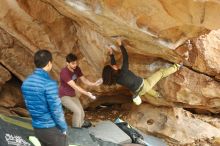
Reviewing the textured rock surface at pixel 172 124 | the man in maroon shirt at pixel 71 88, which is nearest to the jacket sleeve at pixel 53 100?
the man in maroon shirt at pixel 71 88

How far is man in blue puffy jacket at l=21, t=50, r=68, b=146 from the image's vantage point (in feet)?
21.0

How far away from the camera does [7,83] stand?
38.1 feet

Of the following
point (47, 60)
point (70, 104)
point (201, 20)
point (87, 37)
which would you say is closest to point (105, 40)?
point (87, 37)

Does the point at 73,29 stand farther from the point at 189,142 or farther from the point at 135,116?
the point at 189,142

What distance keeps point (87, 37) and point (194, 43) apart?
233 centimetres

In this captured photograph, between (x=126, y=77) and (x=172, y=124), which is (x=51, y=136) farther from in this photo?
(x=172, y=124)

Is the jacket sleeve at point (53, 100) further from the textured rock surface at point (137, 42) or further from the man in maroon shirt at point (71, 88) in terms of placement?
the textured rock surface at point (137, 42)

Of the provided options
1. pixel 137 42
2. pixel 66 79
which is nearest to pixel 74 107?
pixel 66 79

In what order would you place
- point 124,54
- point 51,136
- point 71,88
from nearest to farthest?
point 51,136 → point 71,88 → point 124,54

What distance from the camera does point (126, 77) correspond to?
9.24m

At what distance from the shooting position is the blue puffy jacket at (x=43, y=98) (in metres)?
6.39

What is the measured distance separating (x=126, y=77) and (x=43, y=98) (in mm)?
3097

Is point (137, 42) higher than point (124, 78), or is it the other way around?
point (137, 42)

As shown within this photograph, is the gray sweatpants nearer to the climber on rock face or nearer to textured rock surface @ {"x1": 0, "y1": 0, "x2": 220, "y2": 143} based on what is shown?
the climber on rock face
